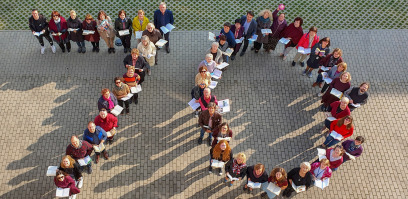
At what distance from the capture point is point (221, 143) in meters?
7.94

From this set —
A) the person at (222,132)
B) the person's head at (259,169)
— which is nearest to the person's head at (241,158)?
the person's head at (259,169)

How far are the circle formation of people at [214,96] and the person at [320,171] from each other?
0.08ft

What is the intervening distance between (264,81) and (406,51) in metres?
5.60

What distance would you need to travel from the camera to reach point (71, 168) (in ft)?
26.0

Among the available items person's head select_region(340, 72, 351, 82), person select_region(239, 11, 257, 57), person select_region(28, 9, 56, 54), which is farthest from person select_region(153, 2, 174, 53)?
person's head select_region(340, 72, 351, 82)

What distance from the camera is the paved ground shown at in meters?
9.27

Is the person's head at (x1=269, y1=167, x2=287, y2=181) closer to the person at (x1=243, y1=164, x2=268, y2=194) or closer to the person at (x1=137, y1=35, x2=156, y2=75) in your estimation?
the person at (x1=243, y1=164, x2=268, y2=194)

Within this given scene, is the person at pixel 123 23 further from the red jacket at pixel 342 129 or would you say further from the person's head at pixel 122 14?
the red jacket at pixel 342 129

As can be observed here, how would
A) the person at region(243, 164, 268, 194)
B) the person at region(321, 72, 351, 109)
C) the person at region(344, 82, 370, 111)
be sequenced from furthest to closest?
1. the person at region(321, 72, 351, 109)
2. the person at region(344, 82, 370, 111)
3. the person at region(243, 164, 268, 194)

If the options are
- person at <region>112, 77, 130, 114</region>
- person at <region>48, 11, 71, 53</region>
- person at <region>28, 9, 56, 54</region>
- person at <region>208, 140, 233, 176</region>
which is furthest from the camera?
person at <region>48, 11, 71, 53</region>

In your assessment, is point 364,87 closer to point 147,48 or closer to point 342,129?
point 342,129

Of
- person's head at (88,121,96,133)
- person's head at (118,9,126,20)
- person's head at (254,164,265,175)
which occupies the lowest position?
person's head at (254,164,265,175)

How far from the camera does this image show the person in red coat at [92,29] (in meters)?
10.5

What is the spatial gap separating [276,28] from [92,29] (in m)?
5.90
